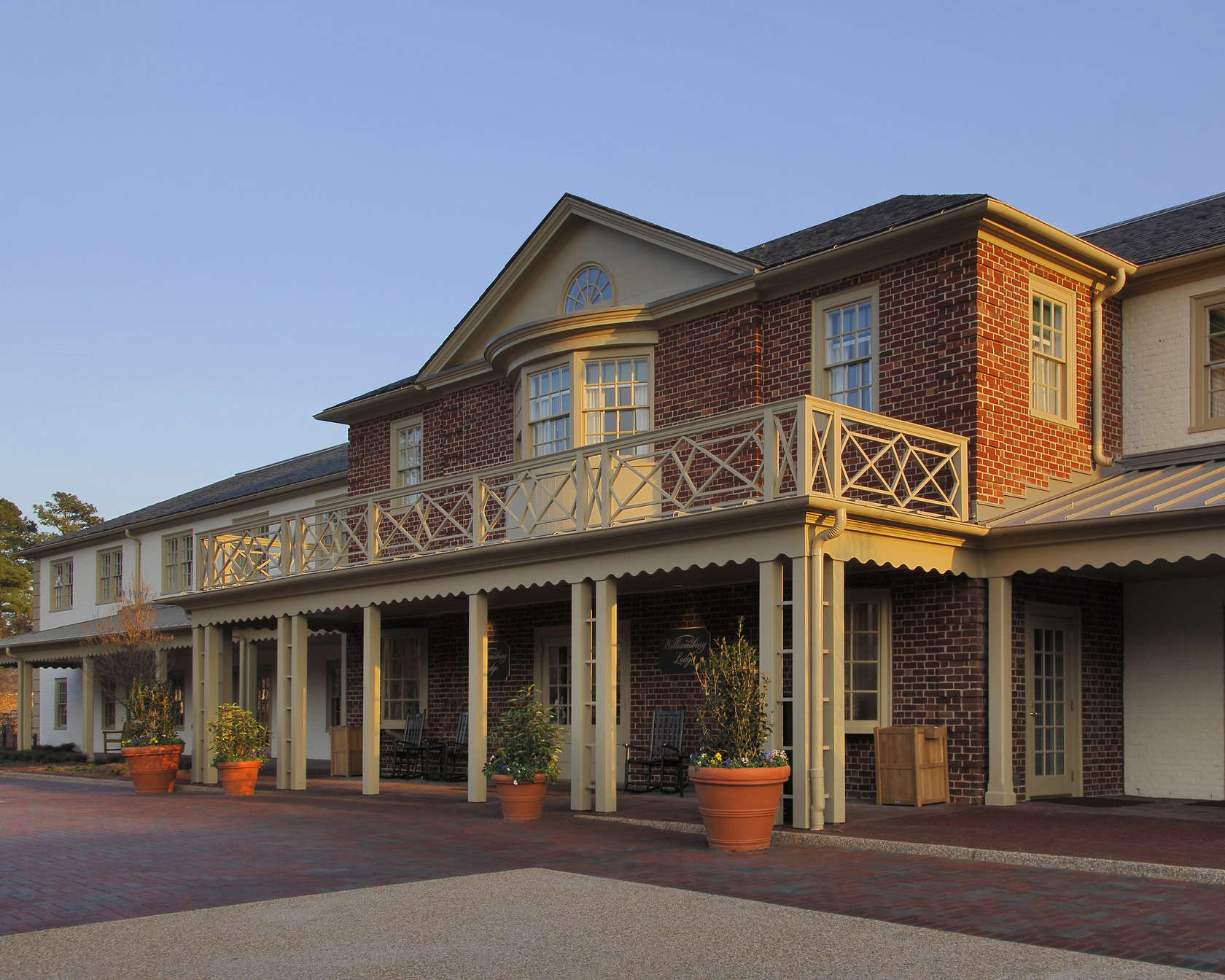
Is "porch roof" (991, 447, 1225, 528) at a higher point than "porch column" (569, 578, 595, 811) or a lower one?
higher

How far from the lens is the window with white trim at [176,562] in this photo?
3045 cm

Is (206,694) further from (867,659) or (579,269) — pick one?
(867,659)

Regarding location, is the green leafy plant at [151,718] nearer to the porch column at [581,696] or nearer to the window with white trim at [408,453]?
the window with white trim at [408,453]

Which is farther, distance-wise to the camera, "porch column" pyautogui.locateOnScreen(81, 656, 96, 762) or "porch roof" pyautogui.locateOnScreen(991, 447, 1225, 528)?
"porch column" pyautogui.locateOnScreen(81, 656, 96, 762)

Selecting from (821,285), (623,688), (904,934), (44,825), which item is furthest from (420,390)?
(904,934)

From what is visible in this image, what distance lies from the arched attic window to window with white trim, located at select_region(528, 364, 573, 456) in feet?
3.23

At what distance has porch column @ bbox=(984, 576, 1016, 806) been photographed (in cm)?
1271

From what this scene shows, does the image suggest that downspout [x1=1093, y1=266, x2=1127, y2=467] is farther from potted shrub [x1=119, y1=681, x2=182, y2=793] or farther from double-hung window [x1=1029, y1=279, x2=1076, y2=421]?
potted shrub [x1=119, y1=681, x2=182, y2=793]

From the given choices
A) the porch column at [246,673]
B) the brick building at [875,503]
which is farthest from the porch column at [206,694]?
the porch column at [246,673]

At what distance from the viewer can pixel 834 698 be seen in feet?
36.3

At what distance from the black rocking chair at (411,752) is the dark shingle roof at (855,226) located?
8921 mm

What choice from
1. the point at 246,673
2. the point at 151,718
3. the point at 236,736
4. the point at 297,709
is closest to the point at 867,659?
the point at 297,709

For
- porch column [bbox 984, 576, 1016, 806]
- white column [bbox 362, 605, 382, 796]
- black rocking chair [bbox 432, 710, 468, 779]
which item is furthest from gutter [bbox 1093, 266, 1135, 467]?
black rocking chair [bbox 432, 710, 468, 779]

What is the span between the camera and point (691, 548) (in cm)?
1206
